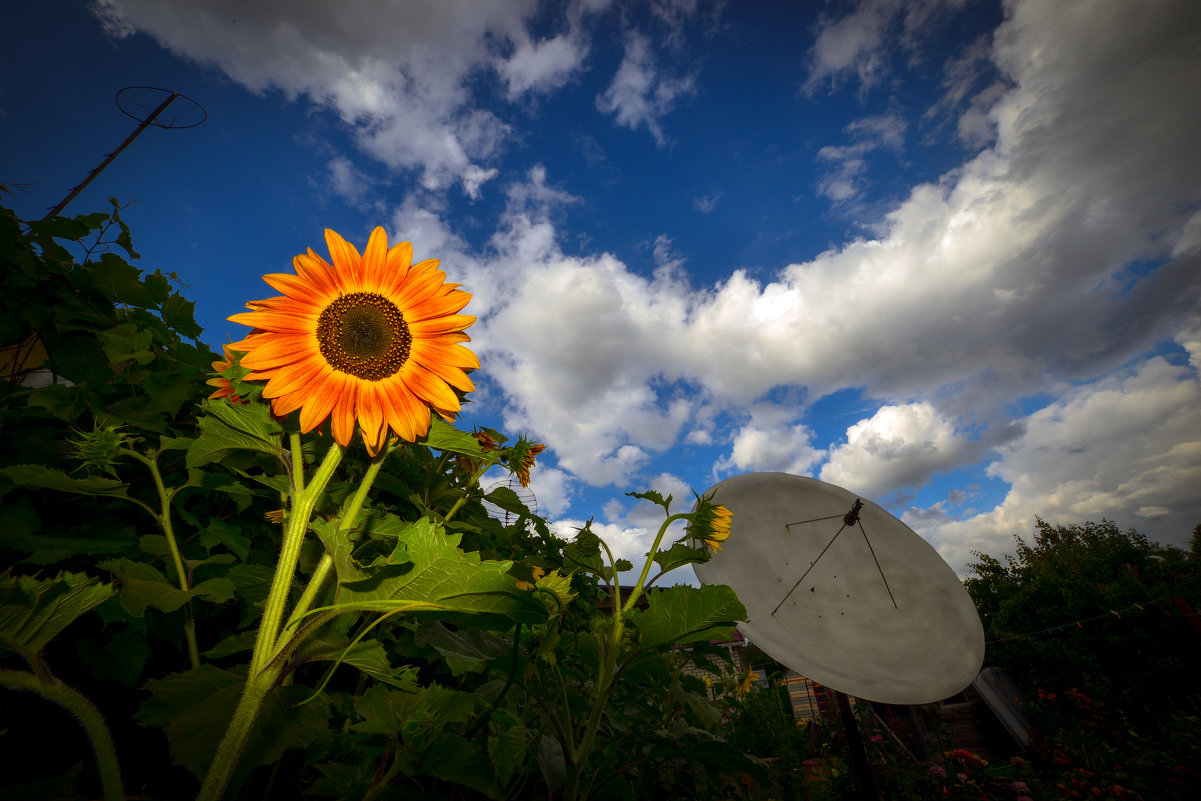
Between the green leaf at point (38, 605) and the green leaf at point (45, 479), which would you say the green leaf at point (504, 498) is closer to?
the green leaf at point (45, 479)

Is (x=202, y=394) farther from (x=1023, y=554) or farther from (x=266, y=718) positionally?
(x=1023, y=554)

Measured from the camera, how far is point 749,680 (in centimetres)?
689

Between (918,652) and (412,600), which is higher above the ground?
(918,652)

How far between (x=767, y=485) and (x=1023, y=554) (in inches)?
2172

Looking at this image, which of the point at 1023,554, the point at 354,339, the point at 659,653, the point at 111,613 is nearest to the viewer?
the point at 111,613

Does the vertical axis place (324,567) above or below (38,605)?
above

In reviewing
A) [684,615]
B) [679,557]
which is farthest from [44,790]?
[679,557]

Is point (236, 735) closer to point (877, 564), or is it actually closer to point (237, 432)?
point (237, 432)

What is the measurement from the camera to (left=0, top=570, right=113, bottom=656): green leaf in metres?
0.70

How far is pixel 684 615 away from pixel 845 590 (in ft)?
14.3

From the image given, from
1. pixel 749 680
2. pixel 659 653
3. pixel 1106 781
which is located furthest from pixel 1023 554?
pixel 659 653

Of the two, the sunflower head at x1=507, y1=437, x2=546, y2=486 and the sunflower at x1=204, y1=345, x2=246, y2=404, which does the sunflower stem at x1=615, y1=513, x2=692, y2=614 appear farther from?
the sunflower at x1=204, y1=345, x2=246, y2=404

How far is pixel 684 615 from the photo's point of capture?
170 centimetres

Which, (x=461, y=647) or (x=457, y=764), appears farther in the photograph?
(x=461, y=647)
